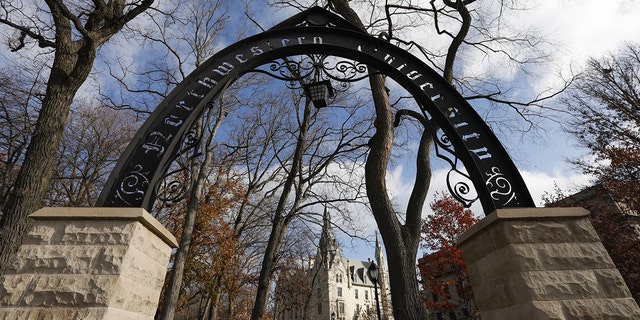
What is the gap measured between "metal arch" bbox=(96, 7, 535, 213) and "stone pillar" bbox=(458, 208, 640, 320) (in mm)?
321

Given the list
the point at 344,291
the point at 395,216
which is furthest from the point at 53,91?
the point at 344,291

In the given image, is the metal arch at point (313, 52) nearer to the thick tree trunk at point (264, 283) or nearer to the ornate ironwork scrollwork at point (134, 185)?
the ornate ironwork scrollwork at point (134, 185)

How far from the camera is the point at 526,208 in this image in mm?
3014

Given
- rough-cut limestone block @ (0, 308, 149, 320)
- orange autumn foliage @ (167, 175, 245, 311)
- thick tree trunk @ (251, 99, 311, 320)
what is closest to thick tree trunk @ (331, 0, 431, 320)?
rough-cut limestone block @ (0, 308, 149, 320)

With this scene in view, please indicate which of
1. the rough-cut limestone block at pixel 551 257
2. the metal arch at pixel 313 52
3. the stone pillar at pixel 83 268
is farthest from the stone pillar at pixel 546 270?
the stone pillar at pixel 83 268

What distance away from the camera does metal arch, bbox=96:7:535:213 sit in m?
3.26

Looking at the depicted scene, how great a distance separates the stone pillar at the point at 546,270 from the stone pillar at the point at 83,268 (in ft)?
10.9

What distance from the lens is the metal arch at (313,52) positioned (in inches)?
128

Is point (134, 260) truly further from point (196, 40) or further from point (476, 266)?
point (196, 40)

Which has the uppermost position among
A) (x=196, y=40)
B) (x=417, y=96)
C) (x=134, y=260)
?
(x=196, y=40)

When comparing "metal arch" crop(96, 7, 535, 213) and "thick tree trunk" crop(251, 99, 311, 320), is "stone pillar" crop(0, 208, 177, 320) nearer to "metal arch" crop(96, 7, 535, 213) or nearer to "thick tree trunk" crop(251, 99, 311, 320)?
"metal arch" crop(96, 7, 535, 213)

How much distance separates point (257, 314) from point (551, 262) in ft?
28.8

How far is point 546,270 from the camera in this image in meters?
2.71

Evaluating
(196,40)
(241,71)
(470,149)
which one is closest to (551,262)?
(470,149)
